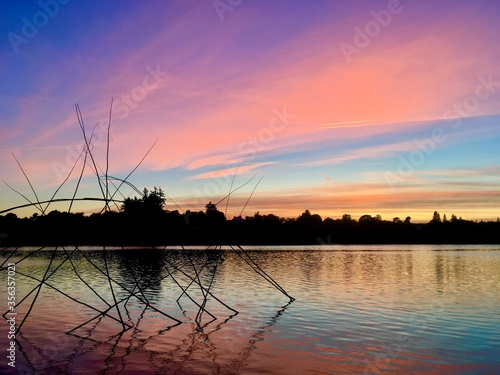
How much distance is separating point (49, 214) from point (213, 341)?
588cm

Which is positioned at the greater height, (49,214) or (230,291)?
(49,214)

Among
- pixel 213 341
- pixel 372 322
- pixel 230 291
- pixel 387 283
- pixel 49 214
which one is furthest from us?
pixel 387 283

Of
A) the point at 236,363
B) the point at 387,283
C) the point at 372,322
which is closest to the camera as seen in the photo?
the point at 236,363

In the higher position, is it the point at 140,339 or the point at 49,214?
the point at 49,214

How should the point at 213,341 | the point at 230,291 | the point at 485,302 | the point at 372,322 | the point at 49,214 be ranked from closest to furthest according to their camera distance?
the point at 213,341 → the point at 49,214 → the point at 372,322 → the point at 485,302 → the point at 230,291

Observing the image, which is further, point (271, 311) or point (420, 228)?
point (420, 228)

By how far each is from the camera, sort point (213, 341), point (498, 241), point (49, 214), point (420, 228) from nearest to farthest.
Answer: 1. point (213, 341)
2. point (49, 214)
3. point (498, 241)
4. point (420, 228)

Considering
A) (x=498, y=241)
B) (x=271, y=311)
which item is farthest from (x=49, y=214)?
(x=498, y=241)

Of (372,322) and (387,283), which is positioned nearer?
(372,322)

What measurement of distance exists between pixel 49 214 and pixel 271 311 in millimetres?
8237

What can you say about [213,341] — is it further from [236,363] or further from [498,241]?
[498,241]

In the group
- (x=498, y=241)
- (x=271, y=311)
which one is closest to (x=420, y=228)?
(x=498, y=241)

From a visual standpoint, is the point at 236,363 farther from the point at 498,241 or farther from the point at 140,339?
the point at 498,241

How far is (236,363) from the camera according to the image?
10.6 metres
